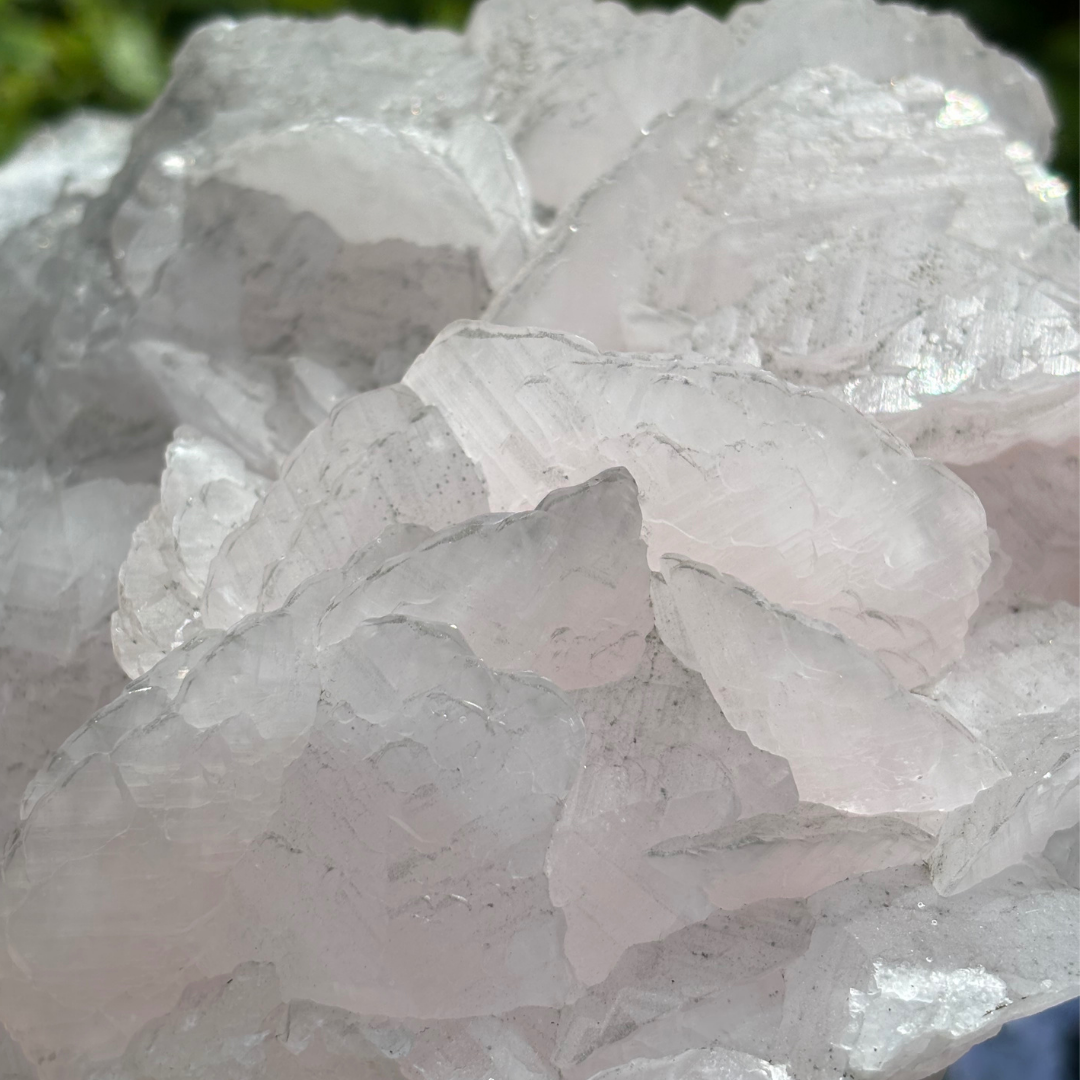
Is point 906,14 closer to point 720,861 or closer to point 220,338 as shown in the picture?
point 220,338

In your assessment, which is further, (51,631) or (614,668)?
(51,631)

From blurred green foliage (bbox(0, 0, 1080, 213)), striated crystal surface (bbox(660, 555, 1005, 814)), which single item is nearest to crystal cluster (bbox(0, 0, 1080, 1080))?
striated crystal surface (bbox(660, 555, 1005, 814))

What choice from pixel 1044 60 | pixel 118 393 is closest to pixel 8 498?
pixel 118 393

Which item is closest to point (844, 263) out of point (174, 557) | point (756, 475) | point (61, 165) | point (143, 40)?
point (756, 475)

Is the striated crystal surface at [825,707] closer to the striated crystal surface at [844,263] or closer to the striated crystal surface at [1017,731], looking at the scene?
the striated crystal surface at [1017,731]

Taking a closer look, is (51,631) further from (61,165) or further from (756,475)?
(61,165)

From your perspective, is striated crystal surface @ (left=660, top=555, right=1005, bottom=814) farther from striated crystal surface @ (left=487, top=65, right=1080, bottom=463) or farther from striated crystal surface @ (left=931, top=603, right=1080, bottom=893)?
striated crystal surface @ (left=487, top=65, right=1080, bottom=463)
